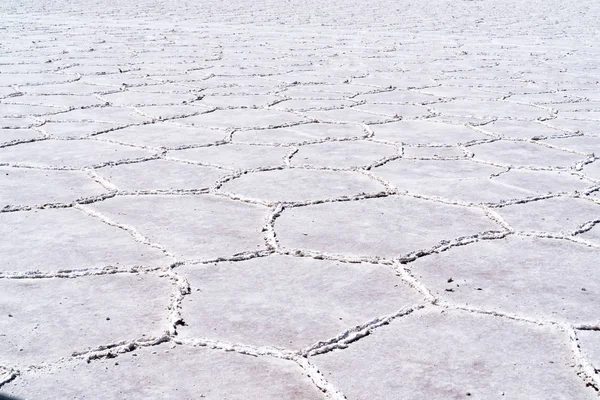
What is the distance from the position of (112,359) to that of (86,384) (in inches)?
3.5

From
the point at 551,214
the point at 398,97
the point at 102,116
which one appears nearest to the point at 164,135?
the point at 102,116

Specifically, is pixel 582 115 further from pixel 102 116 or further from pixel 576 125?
pixel 102 116

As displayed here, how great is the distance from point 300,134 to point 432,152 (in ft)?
1.76

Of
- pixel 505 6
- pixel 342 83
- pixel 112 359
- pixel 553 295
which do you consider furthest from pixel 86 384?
pixel 505 6

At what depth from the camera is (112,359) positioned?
58.0 inches

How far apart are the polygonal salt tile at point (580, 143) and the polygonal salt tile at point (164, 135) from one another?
1.23 m

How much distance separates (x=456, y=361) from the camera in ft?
4.86

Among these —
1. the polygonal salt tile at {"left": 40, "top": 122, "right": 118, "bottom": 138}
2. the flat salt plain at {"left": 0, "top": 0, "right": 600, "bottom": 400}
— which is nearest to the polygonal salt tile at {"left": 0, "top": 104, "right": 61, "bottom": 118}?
the flat salt plain at {"left": 0, "top": 0, "right": 600, "bottom": 400}

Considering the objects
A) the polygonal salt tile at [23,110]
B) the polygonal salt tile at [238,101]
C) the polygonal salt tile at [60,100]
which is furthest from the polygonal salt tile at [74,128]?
the polygonal salt tile at [238,101]

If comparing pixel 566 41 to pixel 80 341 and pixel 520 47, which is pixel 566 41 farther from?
pixel 80 341

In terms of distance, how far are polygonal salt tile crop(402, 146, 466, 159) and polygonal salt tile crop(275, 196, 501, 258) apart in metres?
0.54

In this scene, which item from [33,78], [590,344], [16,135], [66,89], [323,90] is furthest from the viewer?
[33,78]

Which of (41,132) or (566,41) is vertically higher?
(41,132)

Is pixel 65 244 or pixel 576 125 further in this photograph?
pixel 576 125
